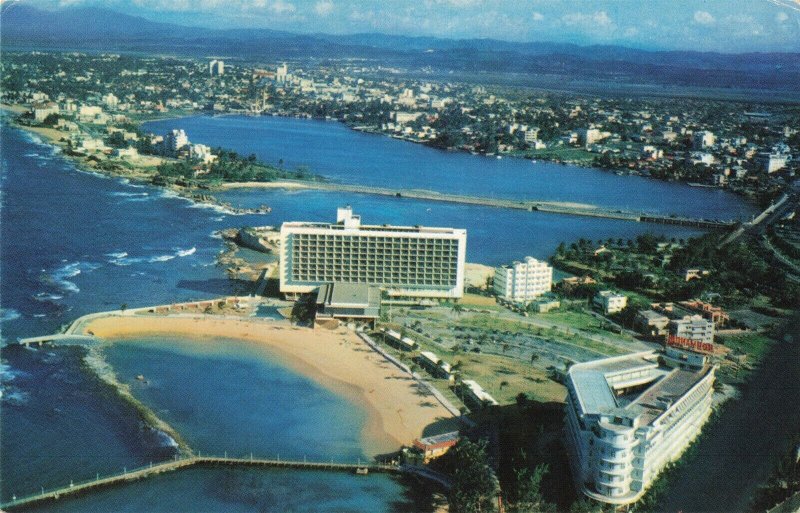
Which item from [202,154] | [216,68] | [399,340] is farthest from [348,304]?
[216,68]

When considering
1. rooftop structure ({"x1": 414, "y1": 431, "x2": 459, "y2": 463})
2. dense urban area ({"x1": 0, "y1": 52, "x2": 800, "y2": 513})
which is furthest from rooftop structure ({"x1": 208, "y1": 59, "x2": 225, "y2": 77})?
rooftop structure ({"x1": 414, "y1": 431, "x2": 459, "y2": 463})

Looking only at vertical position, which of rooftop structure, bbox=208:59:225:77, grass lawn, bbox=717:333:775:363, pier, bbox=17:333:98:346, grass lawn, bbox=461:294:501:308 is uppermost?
rooftop structure, bbox=208:59:225:77

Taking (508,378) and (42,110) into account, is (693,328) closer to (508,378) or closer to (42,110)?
(508,378)

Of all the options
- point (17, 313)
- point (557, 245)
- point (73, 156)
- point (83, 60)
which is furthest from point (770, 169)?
point (83, 60)

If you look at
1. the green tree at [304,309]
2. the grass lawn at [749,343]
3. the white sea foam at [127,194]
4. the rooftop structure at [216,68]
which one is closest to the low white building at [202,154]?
the white sea foam at [127,194]

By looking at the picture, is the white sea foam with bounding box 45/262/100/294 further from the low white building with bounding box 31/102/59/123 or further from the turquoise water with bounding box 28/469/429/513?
the low white building with bounding box 31/102/59/123

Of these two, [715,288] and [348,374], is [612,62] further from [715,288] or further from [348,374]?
[348,374]
